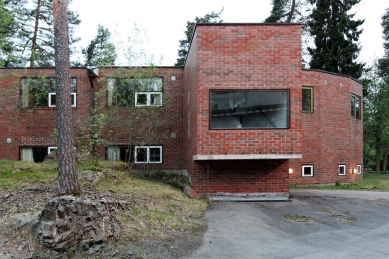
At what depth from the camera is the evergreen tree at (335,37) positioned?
88.7ft

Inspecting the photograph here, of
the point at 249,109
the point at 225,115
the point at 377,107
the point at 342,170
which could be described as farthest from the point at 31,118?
the point at 377,107

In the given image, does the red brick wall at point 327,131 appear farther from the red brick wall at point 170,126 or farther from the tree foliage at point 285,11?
the tree foliage at point 285,11

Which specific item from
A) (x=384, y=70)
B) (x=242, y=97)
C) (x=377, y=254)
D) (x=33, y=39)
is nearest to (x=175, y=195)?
(x=242, y=97)

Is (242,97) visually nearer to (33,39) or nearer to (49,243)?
(49,243)

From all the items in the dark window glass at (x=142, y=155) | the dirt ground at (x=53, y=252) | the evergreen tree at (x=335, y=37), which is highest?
the evergreen tree at (x=335, y=37)

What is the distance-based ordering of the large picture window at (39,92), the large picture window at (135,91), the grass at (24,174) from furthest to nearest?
the large picture window at (39,92) < the large picture window at (135,91) < the grass at (24,174)

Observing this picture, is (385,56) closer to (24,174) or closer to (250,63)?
(250,63)

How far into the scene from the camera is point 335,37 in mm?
27172

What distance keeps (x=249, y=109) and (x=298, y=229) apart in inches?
142

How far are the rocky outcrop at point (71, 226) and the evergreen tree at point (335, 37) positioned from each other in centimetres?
2474

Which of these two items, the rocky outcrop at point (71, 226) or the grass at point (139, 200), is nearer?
the rocky outcrop at point (71, 226)

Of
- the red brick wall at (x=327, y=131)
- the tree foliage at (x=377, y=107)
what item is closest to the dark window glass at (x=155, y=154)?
the red brick wall at (x=327, y=131)

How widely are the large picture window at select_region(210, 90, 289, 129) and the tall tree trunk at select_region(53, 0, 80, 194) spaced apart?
4101 mm

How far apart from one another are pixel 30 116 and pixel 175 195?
28.1 ft
